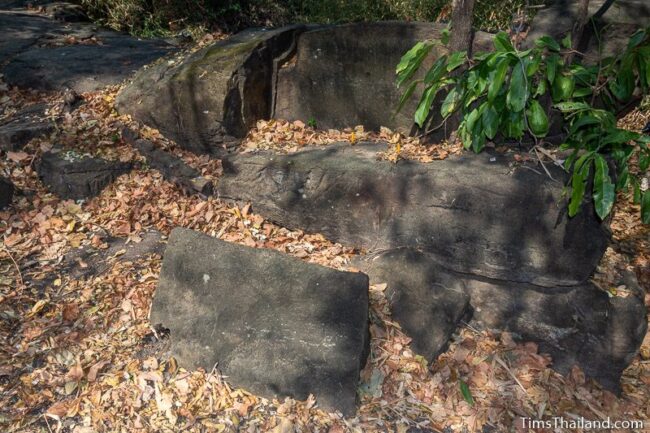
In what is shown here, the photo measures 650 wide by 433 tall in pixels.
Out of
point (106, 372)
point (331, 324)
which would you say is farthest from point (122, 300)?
point (331, 324)

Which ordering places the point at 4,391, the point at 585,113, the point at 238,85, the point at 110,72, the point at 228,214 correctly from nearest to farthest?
the point at 4,391 → the point at 585,113 → the point at 228,214 → the point at 238,85 → the point at 110,72

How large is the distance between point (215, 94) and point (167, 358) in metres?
2.65

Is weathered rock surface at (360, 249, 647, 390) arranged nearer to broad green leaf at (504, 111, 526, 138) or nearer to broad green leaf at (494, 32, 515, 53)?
broad green leaf at (504, 111, 526, 138)

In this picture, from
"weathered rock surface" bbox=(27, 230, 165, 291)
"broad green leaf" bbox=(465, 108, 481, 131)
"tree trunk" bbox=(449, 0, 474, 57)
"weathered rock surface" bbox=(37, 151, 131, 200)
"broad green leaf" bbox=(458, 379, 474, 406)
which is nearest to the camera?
"broad green leaf" bbox=(458, 379, 474, 406)

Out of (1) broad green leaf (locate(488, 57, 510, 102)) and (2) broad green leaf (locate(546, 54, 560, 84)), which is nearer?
(1) broad green leaf (locate(488, 57, 510, 102))

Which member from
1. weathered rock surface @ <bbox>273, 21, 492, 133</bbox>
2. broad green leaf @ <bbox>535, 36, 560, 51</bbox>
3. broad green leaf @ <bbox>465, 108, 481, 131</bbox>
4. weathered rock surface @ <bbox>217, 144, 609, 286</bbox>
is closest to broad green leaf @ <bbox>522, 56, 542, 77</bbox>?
broad green leaf @ <bbox>535, 36, 560, 51</bbox>

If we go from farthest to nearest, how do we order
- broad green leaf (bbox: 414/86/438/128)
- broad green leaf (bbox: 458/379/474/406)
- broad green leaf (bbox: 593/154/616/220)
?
broad green leaf (bbox: 414/86/438/128) → broad green leaf (bbox: 458/379/474/406) → broad green leaf (bbox: 593/154/616/220)

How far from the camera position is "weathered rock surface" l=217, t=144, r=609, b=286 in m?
3.51

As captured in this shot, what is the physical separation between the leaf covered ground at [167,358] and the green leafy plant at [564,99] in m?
0.42

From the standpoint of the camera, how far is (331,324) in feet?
10.4

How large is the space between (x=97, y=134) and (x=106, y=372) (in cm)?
277

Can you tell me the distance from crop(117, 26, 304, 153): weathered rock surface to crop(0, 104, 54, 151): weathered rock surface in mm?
798

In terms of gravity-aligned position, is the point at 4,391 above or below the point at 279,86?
below

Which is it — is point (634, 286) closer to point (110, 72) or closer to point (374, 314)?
point (374, 314)
